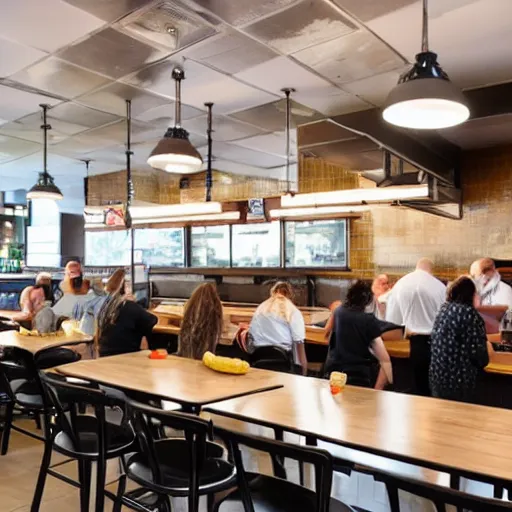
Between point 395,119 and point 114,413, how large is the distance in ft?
8.01

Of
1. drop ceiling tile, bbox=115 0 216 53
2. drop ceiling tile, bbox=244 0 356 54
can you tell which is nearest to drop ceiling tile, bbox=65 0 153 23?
drop ceiling tile, bbox=115 0 216 53

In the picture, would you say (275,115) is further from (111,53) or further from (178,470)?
(178,470)

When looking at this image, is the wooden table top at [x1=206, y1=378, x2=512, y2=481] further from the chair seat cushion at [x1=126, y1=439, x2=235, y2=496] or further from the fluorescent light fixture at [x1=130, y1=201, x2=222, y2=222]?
the fluorescent light fixture at [x1=130, y1=201, x2=222, y2=222]

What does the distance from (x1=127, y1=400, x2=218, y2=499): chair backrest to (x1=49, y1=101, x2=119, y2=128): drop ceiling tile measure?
152 inches

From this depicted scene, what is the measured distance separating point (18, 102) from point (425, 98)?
412cm

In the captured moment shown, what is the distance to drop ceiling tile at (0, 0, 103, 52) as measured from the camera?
10.5 ft

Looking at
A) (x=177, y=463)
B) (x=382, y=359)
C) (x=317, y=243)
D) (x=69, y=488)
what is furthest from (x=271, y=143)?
(x=177, y=463)

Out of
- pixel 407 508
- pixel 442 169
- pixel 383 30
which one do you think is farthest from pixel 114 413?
pixel 442 169

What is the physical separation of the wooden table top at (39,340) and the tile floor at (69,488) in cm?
85

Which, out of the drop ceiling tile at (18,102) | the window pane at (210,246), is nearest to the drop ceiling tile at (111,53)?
the drop ceiling tile at (18,102)

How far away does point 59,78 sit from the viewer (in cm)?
443

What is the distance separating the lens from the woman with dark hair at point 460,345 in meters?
3.55

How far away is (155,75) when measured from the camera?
14.1ft

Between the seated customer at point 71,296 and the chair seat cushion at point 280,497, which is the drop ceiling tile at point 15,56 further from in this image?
the chair seat cushion at point 280,497
